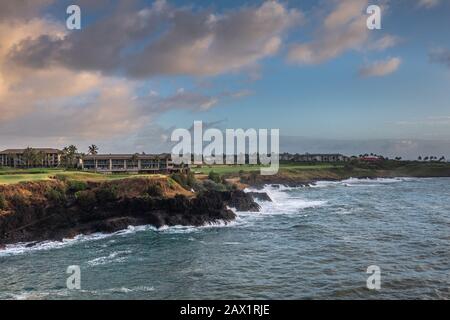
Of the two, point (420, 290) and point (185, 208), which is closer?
point (420, 290)

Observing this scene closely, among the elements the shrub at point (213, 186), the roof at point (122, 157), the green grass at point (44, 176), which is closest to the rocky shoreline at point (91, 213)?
the green grass at point (44, 176)

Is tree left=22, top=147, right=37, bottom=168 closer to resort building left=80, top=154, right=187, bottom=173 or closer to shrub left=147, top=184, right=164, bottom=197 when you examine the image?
resort building left=80, top=154, right=187, bottom=173

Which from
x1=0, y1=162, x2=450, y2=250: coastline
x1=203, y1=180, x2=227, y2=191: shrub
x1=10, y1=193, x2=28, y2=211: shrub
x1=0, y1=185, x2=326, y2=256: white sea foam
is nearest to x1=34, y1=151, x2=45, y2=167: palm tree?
x1=203, y1=180, x2=227, y2=191: shrub

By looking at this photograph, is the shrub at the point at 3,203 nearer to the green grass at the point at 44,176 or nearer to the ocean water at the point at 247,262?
the green grass at the point at 44,176

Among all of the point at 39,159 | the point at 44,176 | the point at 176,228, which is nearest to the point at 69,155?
the point at 39,159
